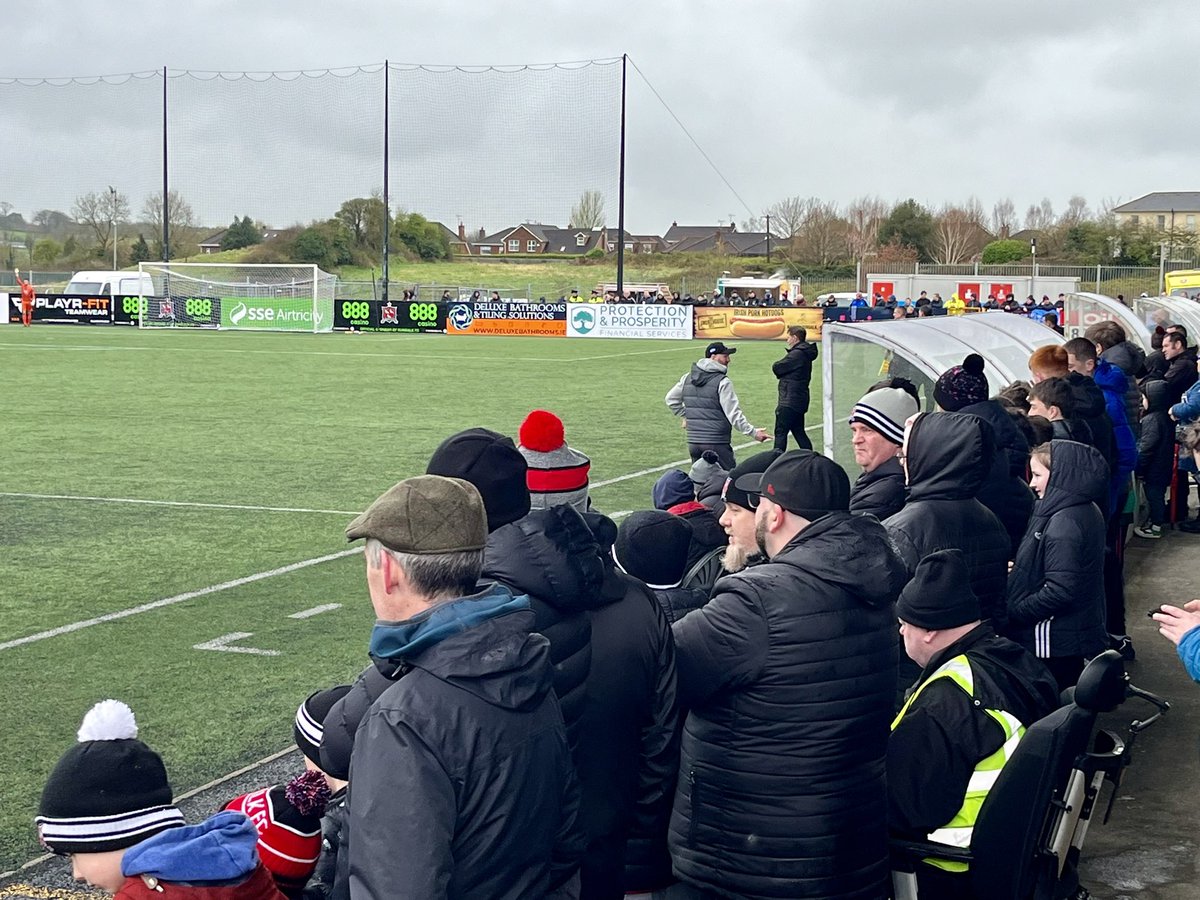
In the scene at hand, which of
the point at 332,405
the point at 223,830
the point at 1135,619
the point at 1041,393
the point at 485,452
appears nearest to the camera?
the point at 223,830

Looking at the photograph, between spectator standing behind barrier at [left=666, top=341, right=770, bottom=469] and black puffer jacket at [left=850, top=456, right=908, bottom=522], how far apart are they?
746 cm

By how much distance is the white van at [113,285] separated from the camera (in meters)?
53.2

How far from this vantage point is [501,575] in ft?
10.3

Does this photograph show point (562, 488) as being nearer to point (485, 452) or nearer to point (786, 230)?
point (485, 452)

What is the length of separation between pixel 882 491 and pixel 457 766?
4.00 meters

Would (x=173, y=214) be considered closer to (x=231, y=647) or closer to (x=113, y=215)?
(x=113, y=215)

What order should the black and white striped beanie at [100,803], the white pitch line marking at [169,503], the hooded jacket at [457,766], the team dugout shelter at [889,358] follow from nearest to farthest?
the hooded jacket at [457,766]
the black and white striped beanie at [100,803]
the team dugout shelter at [889,358]
the white pitch line marking at [169,503]

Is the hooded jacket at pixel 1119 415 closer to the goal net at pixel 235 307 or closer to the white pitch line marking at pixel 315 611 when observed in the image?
the white pitch line marking at pixel 315 611

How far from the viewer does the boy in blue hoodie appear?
2834 millimetres

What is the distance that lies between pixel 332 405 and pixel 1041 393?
16.6 m

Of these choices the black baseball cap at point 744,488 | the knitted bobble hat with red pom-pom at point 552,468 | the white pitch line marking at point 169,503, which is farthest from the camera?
the white pitch line marking at point 169,503

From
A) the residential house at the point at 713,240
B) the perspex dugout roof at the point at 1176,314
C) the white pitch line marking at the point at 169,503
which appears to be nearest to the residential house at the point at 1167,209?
the residential house at the point at 713,240

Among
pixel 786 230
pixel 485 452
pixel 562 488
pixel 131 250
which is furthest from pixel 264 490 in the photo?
pixel 786 230

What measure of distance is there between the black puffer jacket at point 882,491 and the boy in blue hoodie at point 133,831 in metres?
3.80
